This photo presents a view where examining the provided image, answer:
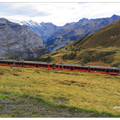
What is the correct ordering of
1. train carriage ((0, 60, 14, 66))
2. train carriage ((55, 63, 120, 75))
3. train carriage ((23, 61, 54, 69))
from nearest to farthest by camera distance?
1. train carriage ((55, 63, 120, 75))
2. train carriage ((23, 61, 54, 69))
3. train carriage ((0, 60, 14, 66))

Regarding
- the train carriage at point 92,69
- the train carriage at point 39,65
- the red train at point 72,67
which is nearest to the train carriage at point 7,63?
the red train at point 72,67

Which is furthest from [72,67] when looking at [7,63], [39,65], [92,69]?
[7,63]

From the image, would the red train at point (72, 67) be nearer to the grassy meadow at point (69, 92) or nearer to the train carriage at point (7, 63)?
the train carriage at point (7, 63)

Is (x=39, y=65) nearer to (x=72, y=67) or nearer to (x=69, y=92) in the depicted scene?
(x=72, y=67)

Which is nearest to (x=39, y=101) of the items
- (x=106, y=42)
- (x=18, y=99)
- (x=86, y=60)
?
(x=18, y=99)

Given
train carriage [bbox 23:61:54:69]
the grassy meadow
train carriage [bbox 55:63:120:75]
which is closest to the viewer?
the grassy meadow

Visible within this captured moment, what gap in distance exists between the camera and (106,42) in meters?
110

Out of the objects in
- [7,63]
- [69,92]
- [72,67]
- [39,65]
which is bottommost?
[69,92]

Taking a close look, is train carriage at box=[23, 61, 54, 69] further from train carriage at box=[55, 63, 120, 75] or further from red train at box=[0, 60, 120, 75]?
train carriage at box=[55, 63, 120, 75]

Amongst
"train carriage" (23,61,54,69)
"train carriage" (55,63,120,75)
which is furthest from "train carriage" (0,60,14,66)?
"train carriage" (55,63,120,75)

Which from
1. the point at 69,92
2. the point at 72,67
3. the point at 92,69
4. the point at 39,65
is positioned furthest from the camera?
the point at 39,65

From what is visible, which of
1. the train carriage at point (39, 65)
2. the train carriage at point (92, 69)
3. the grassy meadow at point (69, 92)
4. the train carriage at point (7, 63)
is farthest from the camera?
the train carriage at point (7, 63)

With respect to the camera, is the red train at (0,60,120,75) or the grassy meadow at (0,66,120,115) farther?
the red train at (0,60,120,75)

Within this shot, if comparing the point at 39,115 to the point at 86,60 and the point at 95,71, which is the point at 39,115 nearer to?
the point at 95,71
